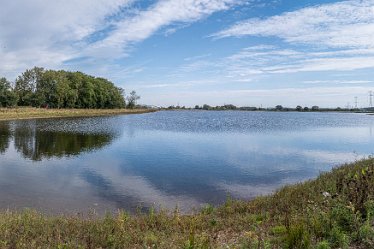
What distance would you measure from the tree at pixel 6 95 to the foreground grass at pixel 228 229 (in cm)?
8363

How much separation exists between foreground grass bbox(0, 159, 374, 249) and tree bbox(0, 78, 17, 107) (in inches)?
3293

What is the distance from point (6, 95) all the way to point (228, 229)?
87.2 metres

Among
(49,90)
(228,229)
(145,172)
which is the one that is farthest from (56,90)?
(228,229)

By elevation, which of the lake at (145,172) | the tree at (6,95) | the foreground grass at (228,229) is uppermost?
the tree at (6,95)

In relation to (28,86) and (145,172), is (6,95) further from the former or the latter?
(145,172)

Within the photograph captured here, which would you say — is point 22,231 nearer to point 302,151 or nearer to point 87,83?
point 302,151

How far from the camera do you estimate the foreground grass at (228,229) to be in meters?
6.73

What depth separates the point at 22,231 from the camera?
25.4 ft

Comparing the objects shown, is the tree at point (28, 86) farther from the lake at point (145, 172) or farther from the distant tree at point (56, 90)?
the lake at point (145, 172)

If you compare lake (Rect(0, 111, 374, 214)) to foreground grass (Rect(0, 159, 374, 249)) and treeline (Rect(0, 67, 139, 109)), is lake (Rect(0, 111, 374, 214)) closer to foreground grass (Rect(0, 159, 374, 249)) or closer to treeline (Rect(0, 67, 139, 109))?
foreground grass (Rect(0, 159, 374, 249))

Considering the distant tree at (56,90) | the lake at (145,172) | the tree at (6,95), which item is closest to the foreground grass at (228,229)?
the lake at (145,172)

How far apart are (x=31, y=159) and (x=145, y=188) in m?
12.3

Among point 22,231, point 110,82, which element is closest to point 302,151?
point 22,231

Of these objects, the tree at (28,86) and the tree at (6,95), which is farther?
the tree at (28,86)
